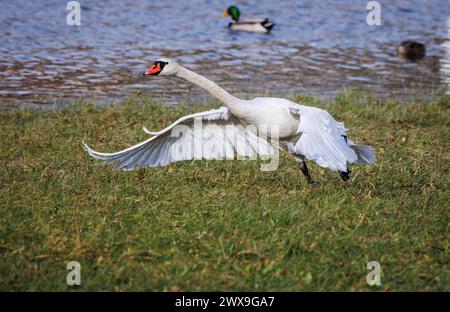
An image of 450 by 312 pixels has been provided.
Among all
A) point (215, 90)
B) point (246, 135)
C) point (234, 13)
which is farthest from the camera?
point (234, 13)

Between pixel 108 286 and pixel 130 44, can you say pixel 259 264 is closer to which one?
pixel 108 286

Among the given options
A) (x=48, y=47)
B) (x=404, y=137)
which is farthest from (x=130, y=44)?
(x=404, y=137)

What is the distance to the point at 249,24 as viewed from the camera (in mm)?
18422

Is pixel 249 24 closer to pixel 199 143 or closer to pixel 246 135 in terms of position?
pixel 246 135

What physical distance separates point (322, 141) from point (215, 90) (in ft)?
3.36

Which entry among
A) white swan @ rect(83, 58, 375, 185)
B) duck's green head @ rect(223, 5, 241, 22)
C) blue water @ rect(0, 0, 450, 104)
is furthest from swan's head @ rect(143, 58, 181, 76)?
duck's green head @ rect(223, 5, 241, 22)

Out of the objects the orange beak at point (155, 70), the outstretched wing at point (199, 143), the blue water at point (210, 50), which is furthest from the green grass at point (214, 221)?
the blue water at point (210, 50)

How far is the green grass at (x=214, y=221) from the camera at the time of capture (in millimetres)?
4895

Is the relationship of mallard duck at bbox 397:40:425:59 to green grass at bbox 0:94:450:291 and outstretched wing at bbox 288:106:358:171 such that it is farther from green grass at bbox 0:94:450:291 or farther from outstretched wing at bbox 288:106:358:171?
outstretched wing at bbox 288:106:358:171

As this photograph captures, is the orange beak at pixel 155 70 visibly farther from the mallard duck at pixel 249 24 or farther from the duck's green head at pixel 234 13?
the duck's green head at pixel 234 13

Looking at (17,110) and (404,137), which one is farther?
(17,110)

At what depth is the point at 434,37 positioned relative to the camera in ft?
61.6

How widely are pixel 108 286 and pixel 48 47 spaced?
10562 mm

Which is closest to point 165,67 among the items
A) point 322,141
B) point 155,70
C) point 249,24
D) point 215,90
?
point 155,70
